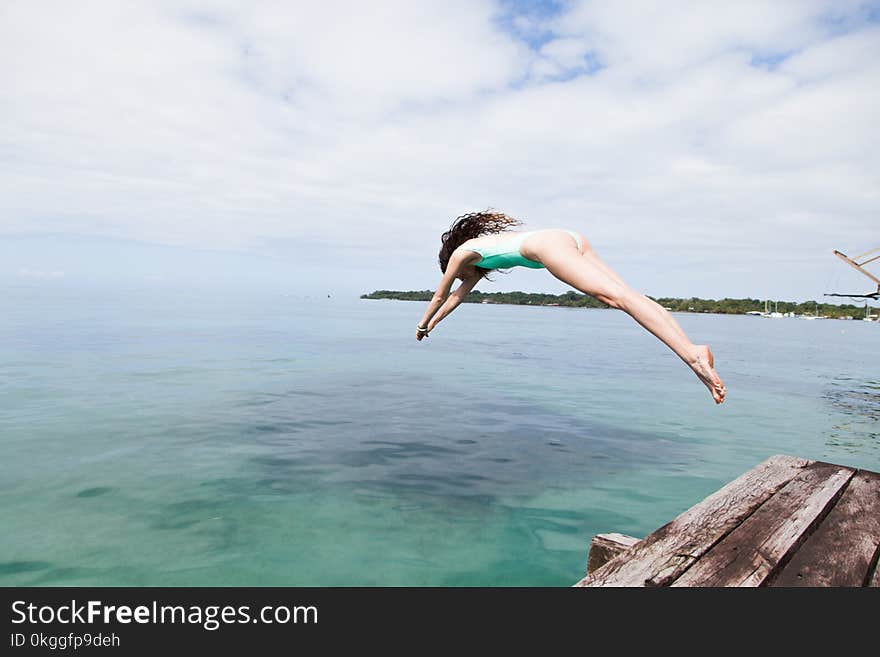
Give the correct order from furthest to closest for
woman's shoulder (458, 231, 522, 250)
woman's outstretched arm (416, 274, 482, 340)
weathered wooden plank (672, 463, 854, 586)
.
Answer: woman's outstretched arm (416, 274, 482, 340)
woman's shoulder (458, 231, 522, 250)
weathered wooden plank (672, 463, 854, 586)

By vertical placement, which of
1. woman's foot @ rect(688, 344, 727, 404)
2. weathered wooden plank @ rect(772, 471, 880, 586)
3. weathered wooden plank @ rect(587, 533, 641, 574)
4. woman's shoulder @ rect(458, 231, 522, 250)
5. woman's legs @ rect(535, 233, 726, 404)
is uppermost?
woman's shoulder @ rect(458, 231, 522, 250)

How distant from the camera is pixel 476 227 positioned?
5.30m

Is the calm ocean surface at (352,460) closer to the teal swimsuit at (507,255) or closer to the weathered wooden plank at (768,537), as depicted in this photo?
the weathered wooden plank at (768,537)

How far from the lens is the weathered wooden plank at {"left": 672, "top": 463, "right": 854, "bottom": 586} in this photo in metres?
3.25

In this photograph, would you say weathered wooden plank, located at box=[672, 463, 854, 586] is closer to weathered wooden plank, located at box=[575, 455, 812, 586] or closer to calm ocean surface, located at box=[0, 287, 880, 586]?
weathered wooden plank, located at box=[575, 455, 812, 586]

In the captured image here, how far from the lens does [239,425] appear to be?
12.8 m

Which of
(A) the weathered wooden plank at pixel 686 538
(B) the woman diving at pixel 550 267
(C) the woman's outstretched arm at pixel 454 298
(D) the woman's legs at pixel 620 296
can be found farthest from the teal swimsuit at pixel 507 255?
(A) the weathered wooden plank at pixel 686 538

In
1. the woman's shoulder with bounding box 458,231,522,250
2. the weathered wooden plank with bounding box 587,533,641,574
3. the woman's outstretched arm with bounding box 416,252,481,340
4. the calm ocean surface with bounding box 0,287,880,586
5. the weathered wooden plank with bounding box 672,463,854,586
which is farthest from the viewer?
the calm ocean surface with bounding box 0,287,880,586

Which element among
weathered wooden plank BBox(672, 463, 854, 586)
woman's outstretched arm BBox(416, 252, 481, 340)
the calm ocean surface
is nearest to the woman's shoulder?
woman's outstretched arm BBox(416, 252, 481, 340)

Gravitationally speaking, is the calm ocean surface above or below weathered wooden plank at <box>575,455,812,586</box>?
below

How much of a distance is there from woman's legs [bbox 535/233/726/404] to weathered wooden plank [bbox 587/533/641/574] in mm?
1429

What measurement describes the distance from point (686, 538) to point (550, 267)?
6.89ft
